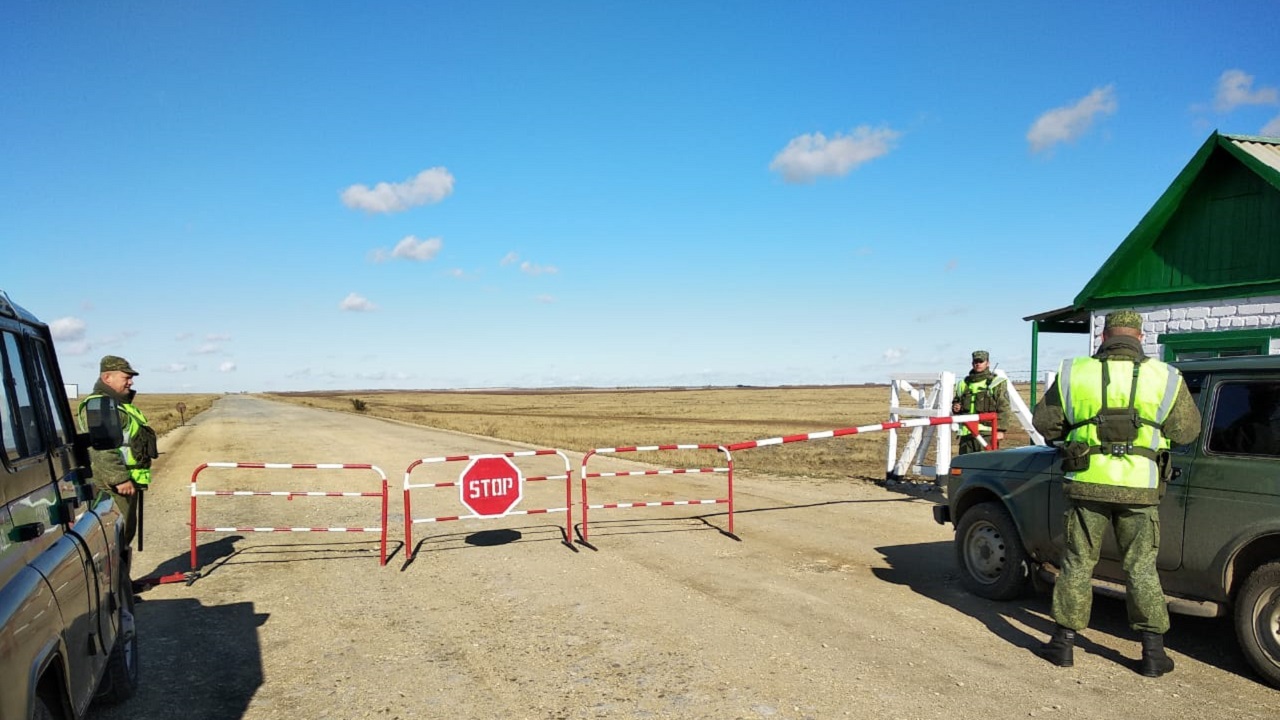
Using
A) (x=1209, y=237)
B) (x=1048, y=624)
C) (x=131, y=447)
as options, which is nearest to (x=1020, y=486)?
(x=1048, y=624)

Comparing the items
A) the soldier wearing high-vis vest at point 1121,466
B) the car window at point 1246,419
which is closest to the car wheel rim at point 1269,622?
the soldier wearing high-vis vest at point 1121,466

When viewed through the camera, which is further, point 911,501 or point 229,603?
point 911,501

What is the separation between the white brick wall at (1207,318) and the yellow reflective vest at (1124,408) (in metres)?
7.14

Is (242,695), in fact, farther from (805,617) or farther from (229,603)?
(805,617)

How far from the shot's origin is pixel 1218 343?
37.8ft

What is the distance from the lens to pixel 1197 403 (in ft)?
17.5

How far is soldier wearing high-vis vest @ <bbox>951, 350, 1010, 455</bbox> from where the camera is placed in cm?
1180

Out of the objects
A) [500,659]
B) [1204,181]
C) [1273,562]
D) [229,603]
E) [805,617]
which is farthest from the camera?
[1204,181]

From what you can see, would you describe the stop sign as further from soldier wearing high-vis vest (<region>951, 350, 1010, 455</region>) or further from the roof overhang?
the roof overhang

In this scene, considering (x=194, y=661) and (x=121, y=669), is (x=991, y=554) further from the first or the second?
(x=121, y=669)

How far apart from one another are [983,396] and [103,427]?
10.9 metres

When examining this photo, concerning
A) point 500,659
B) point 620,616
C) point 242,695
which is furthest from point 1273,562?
point 242,695

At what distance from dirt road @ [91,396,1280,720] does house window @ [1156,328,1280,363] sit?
17.2 ft

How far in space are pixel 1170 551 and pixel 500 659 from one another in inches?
174
